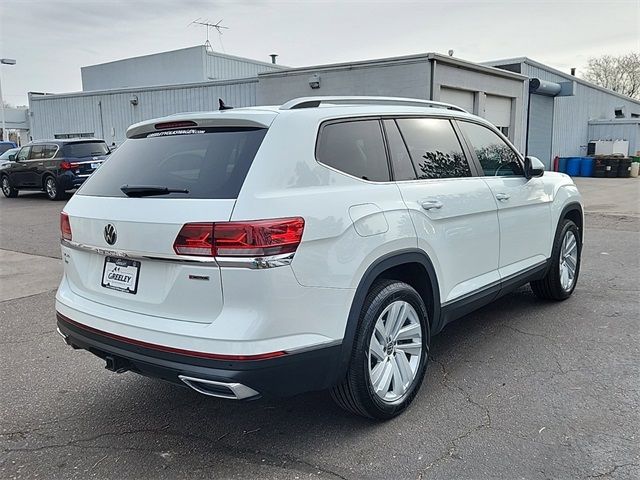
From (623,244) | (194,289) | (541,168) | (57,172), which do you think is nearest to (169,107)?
(57,172)

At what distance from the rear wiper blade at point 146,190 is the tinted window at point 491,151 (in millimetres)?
2485

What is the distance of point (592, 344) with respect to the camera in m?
4.58

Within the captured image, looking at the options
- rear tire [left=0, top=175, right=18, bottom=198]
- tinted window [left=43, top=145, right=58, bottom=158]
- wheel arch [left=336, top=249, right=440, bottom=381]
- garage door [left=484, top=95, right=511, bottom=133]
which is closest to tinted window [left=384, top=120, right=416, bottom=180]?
wheel arch [left=336, top=249, right=440, bottom=381]

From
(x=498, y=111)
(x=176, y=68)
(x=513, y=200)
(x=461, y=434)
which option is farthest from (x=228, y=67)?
(x=461, y=434)

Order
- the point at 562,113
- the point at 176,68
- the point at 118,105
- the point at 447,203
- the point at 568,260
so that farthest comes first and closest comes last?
the point at 176,68 < the point at 562,113 < the point at 118,105 < the point at 568,260 < the point at 447,203

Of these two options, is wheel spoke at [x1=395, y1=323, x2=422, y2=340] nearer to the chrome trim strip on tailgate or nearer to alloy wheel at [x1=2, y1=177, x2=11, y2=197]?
the chrome trim strip on tailgate

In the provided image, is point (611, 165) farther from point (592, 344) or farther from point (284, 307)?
point (284, 307)

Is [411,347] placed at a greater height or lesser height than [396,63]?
lesser

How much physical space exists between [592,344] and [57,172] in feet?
52.0

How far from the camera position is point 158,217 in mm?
2785

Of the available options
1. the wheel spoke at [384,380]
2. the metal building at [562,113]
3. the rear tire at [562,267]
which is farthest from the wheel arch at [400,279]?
the metal building at [562,113]

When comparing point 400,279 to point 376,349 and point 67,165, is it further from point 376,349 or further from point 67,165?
point 67,165

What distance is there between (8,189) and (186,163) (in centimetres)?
1864

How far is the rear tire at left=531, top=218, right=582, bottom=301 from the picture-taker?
17.9 ft
